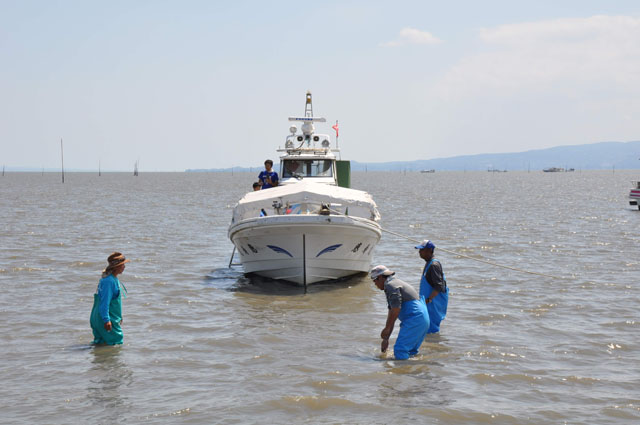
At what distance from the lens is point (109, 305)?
10055 millimetres

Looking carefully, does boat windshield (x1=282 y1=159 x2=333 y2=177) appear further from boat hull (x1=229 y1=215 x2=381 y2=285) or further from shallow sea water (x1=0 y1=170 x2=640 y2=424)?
boat hull (x1=229 y1=215 x2=381 y2=285)

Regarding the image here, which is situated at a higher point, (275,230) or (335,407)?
(275,230)

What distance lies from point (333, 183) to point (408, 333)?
10822mm

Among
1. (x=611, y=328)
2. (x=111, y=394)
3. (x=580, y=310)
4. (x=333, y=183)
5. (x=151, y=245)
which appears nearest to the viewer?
(x=111, y=394)

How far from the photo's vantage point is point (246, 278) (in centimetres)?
1811

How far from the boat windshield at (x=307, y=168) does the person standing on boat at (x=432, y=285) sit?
32.8 feet

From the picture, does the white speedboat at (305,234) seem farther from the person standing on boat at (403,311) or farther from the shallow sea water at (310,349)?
the person standing on boat at (403,311)

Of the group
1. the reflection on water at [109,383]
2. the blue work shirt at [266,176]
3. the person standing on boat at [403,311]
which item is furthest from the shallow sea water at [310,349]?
the blue work shirt at [266,176]

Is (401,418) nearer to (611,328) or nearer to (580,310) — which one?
(611,328)

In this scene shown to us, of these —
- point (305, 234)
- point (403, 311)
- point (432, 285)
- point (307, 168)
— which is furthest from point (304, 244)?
point (403, 311)

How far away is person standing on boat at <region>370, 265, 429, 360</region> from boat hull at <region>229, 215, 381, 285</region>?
17.4 feet

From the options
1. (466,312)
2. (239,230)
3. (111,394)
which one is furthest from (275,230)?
(111,394)

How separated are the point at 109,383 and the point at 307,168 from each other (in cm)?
1244

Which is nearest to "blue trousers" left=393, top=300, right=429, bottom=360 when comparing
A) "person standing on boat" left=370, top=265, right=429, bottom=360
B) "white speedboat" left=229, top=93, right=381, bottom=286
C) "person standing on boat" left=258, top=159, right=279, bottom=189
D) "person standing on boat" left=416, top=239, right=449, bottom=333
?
"person standing on boat" left=370, top=265, right=429, bottom=360
